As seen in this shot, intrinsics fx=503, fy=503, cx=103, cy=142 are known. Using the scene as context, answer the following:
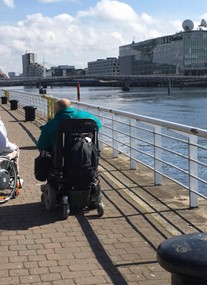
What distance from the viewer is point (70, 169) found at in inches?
226

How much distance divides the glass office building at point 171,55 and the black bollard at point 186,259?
512 feet

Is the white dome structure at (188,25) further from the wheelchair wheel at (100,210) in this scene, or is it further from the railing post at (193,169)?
the wheelchair wheel at (100,210)

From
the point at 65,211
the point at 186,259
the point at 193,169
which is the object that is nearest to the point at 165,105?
the point at 193,169

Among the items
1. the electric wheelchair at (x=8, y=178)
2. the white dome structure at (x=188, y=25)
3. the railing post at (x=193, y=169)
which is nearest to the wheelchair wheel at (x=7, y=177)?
the electric wheelchair at (x=8, y=178)

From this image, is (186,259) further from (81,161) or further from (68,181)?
(68,181)

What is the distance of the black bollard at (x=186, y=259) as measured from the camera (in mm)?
2318

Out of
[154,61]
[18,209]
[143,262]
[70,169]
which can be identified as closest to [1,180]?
[18,209]

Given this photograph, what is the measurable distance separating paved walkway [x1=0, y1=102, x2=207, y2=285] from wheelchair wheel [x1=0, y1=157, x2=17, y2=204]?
121 millimetres

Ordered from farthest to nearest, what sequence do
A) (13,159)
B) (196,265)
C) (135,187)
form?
(135,187)
(13,159)
(196,265)

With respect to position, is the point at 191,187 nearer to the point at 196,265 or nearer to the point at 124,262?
the point at 124,262

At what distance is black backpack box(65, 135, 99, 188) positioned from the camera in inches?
222

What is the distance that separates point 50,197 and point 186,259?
145 inches

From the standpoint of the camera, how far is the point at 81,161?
5684 mm

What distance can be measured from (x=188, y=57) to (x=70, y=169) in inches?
6206
